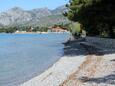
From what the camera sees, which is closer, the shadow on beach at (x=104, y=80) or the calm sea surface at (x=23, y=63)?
the shadow on beach at (x=104, y=80)

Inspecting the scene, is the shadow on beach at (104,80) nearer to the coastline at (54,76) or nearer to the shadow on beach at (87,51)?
the coastline at (54,76)

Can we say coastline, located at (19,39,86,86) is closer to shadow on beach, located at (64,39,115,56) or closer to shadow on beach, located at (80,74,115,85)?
shadow on beach, located at (80,74,115,85)

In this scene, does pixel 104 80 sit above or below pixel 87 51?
above

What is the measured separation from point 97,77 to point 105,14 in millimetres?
24009

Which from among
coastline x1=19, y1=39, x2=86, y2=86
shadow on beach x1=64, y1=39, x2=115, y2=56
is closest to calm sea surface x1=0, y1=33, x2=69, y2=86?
coastline x1=19, y1=39, x2=86, y2=86

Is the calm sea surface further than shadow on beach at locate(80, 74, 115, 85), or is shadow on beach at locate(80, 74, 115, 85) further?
the calm sea surface

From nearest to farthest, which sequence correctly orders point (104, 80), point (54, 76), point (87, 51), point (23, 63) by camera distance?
point (104, 80)
point (54, 76)
point (23, 63)
point (87, 51)

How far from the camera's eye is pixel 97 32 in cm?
6731

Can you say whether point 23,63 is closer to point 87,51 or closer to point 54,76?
point 87,51

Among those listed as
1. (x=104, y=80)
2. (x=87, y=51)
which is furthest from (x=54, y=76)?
(x=87, y=51)

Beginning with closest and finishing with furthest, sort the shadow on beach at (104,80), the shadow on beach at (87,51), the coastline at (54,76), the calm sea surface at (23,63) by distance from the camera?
the shadow on beach at (104,80)
the coastline at (54,76)
the calm sea surface at (23,63)
the shadow on beach at (87,51)

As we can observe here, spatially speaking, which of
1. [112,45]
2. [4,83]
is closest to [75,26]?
[112,45]

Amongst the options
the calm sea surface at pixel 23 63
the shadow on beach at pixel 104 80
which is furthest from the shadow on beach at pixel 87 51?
the shadow on beach at pixel 104 80

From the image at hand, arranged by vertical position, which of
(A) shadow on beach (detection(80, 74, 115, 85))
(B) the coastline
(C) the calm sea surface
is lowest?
(C) the calm sea surface
